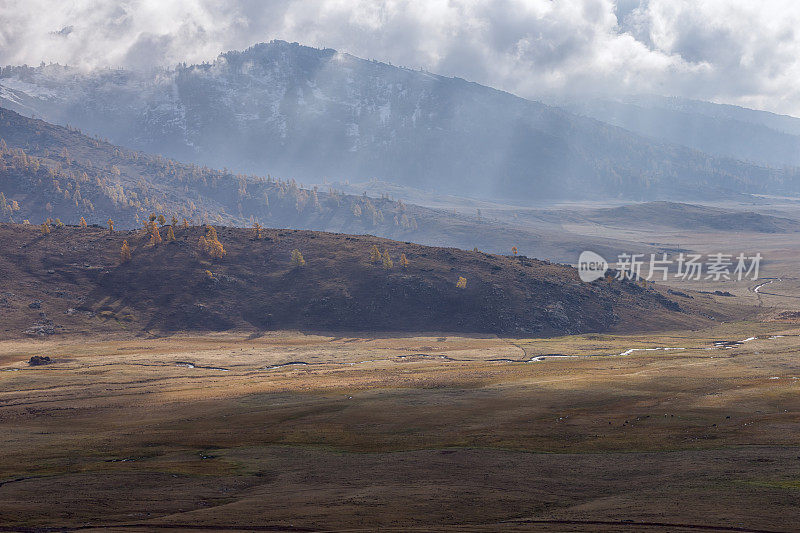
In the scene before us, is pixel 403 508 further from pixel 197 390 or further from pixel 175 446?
pixel 197 390

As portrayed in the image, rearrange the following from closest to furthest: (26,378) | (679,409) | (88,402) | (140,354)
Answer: (679,409) → (88,402) → (26,378) → (140,354)

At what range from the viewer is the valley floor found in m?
49.7

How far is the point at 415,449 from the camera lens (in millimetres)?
72438

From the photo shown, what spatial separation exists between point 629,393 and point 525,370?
134 ft

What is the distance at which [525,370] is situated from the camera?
138750 mm

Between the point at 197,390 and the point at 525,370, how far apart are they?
6526 cm

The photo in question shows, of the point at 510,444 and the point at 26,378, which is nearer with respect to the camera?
the point at 510,444

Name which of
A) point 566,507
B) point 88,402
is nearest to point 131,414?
point 88,402

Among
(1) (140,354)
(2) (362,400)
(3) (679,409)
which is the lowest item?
(1) (140,354)

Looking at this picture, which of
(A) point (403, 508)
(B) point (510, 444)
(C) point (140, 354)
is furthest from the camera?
(C) point (140, 354)

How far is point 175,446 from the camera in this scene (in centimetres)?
7769

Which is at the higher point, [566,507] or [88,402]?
[566,507]

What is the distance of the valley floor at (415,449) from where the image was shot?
4966cm

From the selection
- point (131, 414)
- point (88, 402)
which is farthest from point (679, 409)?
point (88, 402)
